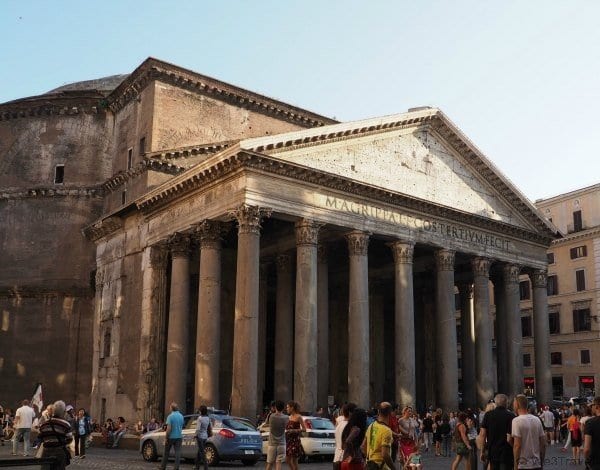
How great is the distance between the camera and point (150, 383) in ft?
79.0

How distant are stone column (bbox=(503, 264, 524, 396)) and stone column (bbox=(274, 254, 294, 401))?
8.67 metres

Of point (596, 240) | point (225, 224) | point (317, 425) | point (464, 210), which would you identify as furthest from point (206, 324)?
point (596, 240)

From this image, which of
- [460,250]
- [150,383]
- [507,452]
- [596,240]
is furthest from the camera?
[596,240]

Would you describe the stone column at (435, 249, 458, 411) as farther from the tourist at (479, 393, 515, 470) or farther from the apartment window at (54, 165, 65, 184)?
the apartment window at (54, 165, 65, 184)

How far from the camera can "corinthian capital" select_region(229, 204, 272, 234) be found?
20.2 m

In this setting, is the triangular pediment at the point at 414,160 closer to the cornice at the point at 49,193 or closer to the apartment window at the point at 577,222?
the apartment window at the point at 577,222

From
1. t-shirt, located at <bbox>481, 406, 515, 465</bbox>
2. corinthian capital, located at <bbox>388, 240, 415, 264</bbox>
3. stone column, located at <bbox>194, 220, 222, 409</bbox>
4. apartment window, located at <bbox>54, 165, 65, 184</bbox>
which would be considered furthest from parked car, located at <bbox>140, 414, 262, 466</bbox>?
apartment window, located at <bbox>54, 165, 65, 184</bbox>

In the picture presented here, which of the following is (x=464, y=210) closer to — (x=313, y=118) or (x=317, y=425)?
(x=313, y=118)

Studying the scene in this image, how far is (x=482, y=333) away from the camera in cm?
2648

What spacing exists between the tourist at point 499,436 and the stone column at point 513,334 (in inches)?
795

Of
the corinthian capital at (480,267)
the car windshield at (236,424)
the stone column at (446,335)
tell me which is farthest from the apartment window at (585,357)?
the car windshield at (236,424)

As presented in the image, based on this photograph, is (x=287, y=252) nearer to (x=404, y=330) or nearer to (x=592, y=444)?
(x=404, y=330)

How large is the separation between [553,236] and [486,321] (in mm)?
5945

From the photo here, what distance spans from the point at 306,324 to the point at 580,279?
907 inches
